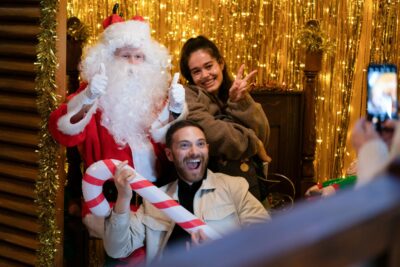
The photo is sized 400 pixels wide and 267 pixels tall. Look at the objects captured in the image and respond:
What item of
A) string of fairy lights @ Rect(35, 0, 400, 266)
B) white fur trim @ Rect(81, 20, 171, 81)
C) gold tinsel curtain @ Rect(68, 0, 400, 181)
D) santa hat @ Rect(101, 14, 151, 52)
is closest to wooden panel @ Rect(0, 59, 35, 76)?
white fur trim @ Rect(81, 20, 171, 81)

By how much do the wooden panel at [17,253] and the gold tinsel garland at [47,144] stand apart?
56 mm

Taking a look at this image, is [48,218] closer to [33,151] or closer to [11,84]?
[33,151]

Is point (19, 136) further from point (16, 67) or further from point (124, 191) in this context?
point (124, 191)

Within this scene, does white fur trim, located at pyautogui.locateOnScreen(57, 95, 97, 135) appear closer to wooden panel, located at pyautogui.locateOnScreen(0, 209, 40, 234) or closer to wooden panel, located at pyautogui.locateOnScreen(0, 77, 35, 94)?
wooden panel, located at pyautogui.locateOnScreen(0, 77, 35, 94)

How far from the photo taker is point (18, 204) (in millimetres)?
2492

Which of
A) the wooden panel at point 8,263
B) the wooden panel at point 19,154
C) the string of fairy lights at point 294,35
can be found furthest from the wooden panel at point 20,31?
the string of fairy lights at point 294,35

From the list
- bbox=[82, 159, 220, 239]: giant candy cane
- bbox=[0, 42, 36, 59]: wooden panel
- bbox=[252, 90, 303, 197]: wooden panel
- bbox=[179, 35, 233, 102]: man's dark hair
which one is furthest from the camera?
bbox=[252, 90, 303, 197]: wooden panel

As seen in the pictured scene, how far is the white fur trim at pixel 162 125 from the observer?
2.52 meters

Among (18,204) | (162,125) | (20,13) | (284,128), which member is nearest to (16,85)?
(20,13)

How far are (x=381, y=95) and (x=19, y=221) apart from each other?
2.04 metres

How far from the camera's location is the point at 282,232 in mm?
417

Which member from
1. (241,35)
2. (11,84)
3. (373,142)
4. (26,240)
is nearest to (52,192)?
(26,240)

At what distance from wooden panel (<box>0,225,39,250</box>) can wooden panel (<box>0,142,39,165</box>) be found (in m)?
0.34

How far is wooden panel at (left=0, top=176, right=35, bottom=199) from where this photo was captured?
2457 millimetres
